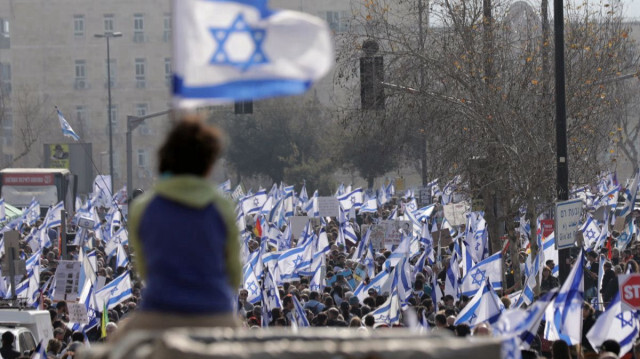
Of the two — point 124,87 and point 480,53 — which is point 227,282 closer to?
point 480,53

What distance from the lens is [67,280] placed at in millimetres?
17578

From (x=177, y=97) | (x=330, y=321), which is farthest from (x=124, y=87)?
(x=177, y=97)

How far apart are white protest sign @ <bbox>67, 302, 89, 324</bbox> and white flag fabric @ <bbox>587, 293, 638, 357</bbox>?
646 cm

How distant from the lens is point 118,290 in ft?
54.5

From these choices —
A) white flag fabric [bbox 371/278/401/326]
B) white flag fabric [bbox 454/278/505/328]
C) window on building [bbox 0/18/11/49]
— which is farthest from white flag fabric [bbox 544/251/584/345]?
window on building [bbox 0/18/11/49]

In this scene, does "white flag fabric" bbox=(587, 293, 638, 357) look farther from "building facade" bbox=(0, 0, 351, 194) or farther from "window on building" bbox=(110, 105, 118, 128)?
"window on building" bbox=(110, 105, 118, 128)

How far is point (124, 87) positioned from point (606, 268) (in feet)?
247

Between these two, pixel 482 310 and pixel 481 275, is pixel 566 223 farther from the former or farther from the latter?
pixel 482 310

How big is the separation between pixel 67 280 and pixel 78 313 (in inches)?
113

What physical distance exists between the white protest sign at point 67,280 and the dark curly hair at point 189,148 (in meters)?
13.1

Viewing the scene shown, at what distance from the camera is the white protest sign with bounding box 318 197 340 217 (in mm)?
32812

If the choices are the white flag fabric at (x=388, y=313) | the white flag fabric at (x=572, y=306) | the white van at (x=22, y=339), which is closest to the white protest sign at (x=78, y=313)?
the white van at (x=22, y=339)

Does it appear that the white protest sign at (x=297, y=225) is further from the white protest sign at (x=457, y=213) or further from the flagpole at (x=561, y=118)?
the flagpole at (x=561, y=118)

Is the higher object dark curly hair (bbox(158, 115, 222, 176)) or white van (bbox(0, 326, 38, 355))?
dark curly hair (bbox(158, 115, 222, 176))
